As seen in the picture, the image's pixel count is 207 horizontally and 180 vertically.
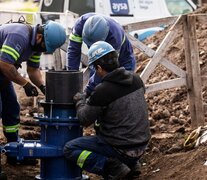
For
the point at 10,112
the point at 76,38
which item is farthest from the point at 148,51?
the point at 10,112

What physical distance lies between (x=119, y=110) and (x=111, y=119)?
0.12m

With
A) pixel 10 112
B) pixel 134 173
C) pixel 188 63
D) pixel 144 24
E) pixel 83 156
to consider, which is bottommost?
pixel 134 173

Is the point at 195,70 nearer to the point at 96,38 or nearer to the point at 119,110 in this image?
the point at 96,38

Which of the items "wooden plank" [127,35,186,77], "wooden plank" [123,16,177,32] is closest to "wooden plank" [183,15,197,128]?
"wooden plank" [127,35,186,77]

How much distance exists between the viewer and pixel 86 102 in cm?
691

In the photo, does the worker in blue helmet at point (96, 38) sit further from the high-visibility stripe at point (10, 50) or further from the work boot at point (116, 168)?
the work boot at point (116, 168)

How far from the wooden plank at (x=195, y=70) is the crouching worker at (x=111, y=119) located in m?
2.52

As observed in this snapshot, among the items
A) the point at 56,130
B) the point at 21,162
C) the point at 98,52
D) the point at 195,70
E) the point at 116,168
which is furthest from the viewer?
the point at 195,70

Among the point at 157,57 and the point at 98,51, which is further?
the point at 157,57

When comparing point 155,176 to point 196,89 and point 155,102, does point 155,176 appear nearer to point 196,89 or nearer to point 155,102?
point 196,89

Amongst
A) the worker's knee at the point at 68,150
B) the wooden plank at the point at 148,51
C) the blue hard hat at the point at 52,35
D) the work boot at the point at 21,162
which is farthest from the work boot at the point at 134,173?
the wooden plank at the point at 148,51

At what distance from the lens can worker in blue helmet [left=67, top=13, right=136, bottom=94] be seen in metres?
7.47

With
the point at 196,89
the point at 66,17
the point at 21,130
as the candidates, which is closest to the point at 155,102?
the point at 196,89

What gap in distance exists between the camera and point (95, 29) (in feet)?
24.5
